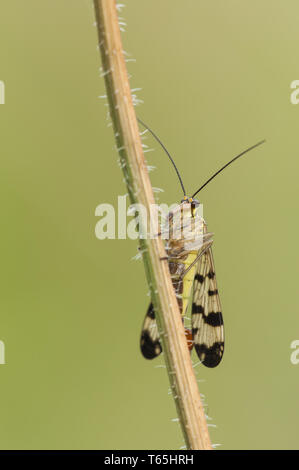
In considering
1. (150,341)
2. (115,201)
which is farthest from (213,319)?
(115,201)

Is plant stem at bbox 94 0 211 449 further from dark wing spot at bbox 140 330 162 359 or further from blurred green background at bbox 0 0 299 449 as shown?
blurred green background at bbox 0 0 299 449

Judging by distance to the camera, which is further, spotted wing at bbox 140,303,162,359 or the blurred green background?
the blurred green background

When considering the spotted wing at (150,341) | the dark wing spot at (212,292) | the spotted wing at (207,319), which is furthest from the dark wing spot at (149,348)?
the dark wing spot at (212,292)

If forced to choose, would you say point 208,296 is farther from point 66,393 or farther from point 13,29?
point 13,29

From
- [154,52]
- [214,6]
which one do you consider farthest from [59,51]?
[214,6]

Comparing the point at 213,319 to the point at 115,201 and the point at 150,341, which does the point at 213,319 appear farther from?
the point at 115,201

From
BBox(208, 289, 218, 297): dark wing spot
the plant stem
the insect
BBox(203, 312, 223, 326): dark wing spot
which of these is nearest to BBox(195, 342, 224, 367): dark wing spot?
the insect
